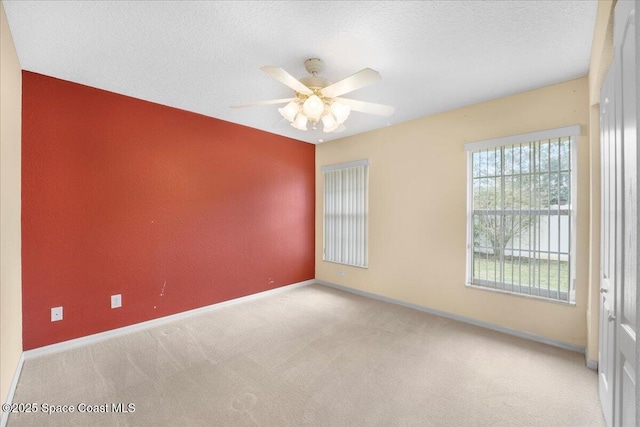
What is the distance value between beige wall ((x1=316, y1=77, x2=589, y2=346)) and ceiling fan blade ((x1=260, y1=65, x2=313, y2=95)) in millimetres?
2160

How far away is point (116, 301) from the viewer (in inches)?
116

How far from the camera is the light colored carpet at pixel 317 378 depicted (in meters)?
1.79

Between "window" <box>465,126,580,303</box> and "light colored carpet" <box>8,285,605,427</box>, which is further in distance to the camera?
"window" <box>465,126,580,303</box>

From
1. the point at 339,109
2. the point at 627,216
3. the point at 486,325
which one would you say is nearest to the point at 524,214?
the point at 486,325

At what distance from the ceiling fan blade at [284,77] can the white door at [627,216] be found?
1.63 m

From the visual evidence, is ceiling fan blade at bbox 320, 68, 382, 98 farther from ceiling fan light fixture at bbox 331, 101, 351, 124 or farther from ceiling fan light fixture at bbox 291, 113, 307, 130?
ceiling fan light fixture at bbox 291, 113, 307, 130

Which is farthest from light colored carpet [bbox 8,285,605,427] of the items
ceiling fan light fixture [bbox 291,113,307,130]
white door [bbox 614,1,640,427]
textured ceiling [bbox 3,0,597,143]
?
textured ceiling [bbox 3,0,597,143]

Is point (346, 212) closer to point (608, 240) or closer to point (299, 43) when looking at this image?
point (299, 43)

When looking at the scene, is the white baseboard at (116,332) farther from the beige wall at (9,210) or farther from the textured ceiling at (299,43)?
the textured ceiling at (299,43)

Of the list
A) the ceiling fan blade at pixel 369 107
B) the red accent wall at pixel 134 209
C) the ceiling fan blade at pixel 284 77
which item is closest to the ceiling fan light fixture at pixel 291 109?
the ceiling fan blade at pixel 284 77

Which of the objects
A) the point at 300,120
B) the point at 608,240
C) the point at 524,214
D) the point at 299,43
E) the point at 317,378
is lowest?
the point at 317,378

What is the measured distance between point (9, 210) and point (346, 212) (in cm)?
384

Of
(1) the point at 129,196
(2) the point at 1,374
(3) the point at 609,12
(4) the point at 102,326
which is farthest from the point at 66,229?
(3) the point at 609,12

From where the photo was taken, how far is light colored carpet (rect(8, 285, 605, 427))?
5.86ft
